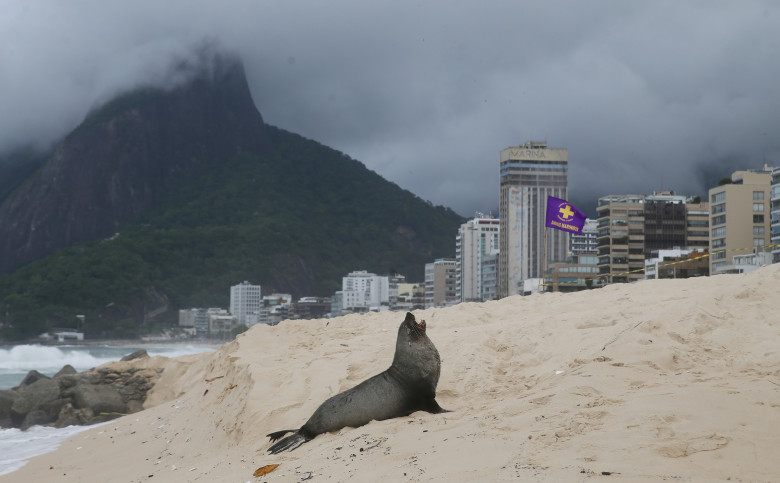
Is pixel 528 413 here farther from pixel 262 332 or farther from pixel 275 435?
pixel 262 332

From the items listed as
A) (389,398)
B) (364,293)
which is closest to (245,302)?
(364,293)

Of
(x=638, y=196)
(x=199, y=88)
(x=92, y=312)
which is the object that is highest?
(x=199, y=88)

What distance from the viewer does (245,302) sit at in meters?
126

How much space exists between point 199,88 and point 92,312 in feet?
242

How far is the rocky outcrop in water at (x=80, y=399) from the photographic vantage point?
1467 cm

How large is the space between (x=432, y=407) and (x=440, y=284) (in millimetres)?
116316

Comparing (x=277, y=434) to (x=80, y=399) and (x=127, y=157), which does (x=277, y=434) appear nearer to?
(x=80, y=399)

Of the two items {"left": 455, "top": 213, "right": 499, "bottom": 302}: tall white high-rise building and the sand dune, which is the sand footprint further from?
{"left": 455, "top": 213, "right": 499, "bottom": 302}: tall white high-rise building

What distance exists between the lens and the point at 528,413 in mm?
5316

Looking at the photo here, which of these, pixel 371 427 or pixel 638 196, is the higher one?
pixel 638 196

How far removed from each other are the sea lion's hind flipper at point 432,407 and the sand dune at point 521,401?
140 millimetres

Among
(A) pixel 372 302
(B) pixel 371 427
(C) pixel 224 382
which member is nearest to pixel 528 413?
(B) pixel 371 427

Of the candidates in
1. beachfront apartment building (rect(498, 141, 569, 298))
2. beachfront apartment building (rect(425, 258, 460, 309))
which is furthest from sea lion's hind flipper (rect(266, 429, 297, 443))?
beachfront apartment building (rect(425, 258, 460, 309))

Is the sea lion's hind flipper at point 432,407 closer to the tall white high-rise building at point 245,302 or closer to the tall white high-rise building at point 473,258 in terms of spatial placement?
the tall white high-rise building at point 473,258
